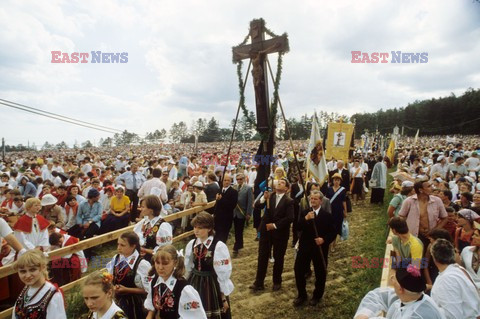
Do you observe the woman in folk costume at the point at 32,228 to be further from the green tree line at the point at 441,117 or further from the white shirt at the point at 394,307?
the green tree line at the point at 441,117

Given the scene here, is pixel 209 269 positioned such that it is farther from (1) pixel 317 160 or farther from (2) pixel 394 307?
(1) pixel 317 160

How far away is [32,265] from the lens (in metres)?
2.57

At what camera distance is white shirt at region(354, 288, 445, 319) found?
7.20ft

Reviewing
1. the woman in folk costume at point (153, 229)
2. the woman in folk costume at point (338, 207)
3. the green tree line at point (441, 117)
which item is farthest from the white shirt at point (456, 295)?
the green tree line at point (441, 117)

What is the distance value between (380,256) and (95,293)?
248 inches

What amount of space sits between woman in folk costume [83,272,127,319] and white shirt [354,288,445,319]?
1978 mm

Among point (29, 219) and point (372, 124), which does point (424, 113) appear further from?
point (29, 219)

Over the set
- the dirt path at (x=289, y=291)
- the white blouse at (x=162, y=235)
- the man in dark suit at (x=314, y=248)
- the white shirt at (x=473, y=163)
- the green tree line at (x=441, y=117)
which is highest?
the green tree line at (x=441, y=117)

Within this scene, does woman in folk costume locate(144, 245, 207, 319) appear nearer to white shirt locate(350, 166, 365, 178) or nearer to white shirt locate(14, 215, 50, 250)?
white shirt locate(14, 215, 50, 250)

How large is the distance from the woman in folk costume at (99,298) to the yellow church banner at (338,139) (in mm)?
10733

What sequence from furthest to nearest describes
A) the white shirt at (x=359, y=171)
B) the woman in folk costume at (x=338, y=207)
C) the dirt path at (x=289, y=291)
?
1. the white shirt at (x=359, y=171)
2. the woman in folk costume at (x=338, y=207)
3. the dirt path at (x=289, y=291)

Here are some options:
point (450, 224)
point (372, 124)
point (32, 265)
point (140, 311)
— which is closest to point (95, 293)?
point (32, 265)

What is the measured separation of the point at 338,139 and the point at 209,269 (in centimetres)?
1005

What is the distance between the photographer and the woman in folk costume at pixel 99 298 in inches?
92.4
